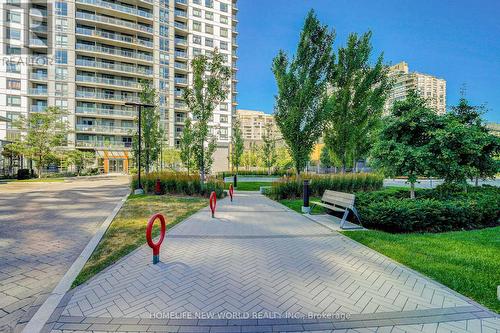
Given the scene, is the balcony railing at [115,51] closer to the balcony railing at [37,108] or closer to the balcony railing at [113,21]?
the balcony railing at [113,21]

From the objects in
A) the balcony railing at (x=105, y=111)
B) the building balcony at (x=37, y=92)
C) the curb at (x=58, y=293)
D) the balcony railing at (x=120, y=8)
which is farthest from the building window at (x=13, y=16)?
the curb at (x=58, y=293)

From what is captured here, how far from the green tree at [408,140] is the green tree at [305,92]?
5.80 meters

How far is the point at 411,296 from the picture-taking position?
3.39 m

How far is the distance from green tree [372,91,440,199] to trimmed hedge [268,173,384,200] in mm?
5035

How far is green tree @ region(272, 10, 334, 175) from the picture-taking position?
Result: 14.5 metres

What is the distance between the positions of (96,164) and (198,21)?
36725mm

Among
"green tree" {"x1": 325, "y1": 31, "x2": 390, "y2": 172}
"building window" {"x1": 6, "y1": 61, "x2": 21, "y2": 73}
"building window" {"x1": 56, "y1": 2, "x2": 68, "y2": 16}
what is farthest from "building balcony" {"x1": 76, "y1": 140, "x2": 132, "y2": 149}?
"green tree" {"x1": 325, "y1": 31, "x2": 390, "y2": 172}

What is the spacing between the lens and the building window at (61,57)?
42.1 metres

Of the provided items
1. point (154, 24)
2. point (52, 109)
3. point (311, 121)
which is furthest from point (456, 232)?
point (154, 24)

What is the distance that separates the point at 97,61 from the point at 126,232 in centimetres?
5039

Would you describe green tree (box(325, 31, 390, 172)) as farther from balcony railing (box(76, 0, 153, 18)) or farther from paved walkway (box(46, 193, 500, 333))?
balcony railing (box(76, 0, 153, 18))

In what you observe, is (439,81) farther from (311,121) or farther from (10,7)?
(10,7)

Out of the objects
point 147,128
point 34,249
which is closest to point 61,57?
point 147,128

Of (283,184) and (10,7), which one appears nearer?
(283,184)
